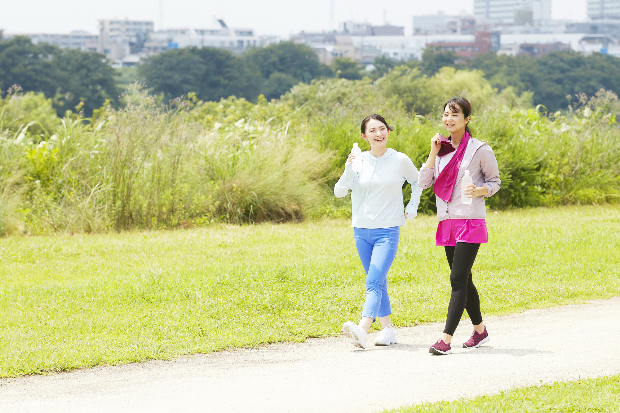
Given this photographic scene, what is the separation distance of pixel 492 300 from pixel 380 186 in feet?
8.02

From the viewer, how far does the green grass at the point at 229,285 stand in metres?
6.26

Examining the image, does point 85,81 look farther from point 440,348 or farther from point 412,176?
point 440,348

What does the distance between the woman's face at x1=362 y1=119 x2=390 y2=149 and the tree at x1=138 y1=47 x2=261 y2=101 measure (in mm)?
91219

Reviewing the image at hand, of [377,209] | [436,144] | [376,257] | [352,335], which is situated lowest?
[352,335]

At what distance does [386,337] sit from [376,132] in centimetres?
160

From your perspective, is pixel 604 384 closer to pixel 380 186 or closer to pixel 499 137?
pixel 380 186

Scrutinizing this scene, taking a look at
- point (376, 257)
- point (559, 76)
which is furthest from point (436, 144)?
point (559, 76)

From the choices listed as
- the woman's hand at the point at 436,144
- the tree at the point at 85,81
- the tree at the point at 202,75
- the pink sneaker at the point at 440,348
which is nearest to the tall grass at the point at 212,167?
the woman's hand at the point at 436,144

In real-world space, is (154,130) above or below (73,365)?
above

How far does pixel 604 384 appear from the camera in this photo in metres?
4.83

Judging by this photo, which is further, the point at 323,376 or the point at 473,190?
the point at 473,190

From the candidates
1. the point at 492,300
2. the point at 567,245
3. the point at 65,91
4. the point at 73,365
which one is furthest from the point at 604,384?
the point at 65,91

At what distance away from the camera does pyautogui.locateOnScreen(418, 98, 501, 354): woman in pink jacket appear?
552 centimetres

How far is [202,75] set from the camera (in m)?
96.9
